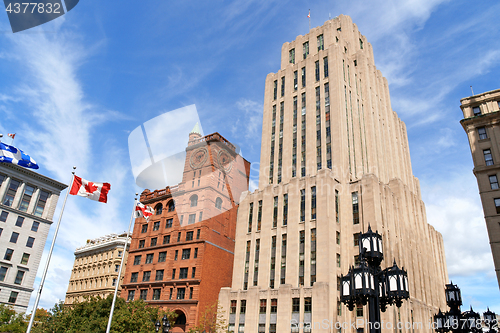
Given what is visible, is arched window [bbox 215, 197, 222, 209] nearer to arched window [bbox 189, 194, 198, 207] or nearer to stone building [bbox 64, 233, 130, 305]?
arched window [bbox 189, 194, 198, 207]

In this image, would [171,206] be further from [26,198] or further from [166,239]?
[26,198]

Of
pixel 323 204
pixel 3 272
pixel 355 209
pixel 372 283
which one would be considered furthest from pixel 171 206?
pixel 372 283

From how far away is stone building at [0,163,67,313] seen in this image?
61000 millimetres

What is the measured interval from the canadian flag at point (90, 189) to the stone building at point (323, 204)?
2977cm

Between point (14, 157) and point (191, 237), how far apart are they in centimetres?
3344

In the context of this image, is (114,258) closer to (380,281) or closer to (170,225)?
(170,225)

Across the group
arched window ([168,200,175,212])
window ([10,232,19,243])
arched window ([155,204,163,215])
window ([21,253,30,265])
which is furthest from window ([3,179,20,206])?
arched window ([168,200,175,212])

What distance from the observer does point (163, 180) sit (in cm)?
7156

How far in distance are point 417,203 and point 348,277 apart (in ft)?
175

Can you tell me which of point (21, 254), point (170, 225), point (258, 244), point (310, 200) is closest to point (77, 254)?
point (21, 254)

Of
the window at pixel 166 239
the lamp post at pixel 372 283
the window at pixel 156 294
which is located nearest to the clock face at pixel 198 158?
the window at pixel 166 239

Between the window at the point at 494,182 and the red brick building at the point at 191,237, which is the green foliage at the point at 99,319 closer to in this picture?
the red brick building at the point at 191,237

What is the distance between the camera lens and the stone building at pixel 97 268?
80.9 metres

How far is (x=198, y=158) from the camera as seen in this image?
235 ft
